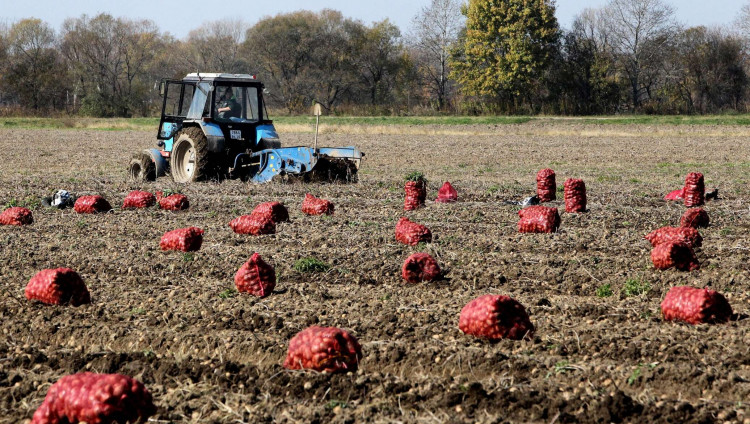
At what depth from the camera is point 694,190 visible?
1248cm

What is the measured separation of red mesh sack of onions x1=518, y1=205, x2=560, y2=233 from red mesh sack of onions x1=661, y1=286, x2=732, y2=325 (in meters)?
3.86

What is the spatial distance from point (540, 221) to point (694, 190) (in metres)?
3.73

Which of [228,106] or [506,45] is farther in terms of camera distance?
[506,45]

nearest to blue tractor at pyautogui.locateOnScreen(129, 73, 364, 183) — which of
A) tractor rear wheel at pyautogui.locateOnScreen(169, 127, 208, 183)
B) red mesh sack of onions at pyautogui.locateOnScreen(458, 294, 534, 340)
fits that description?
tractor rear wheel at pyautogui.locateOnScreen(169, 127, 208, 183)

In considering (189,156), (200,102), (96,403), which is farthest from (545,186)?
(96,403)

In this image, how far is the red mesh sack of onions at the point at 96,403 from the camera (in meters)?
4.17

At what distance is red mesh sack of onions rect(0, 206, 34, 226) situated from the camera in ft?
35.4

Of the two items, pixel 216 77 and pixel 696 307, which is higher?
A: pixel 216 77

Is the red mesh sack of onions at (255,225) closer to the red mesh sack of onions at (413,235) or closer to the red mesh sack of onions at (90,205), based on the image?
the red mesh sack of onions at (413,235)

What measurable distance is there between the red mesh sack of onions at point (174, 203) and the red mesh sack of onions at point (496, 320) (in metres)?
7.46

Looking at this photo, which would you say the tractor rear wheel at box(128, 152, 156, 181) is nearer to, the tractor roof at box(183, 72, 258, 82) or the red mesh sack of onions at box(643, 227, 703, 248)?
the tractor roof at box(183, 72, 258, 82)

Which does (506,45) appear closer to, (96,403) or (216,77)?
(216,77)

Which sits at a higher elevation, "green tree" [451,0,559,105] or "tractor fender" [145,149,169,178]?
"green tree" [451,0,559,105]

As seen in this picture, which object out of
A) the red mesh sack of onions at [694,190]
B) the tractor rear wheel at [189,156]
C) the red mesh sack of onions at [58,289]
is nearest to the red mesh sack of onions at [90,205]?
the tractor rear wheel at [189,156]
